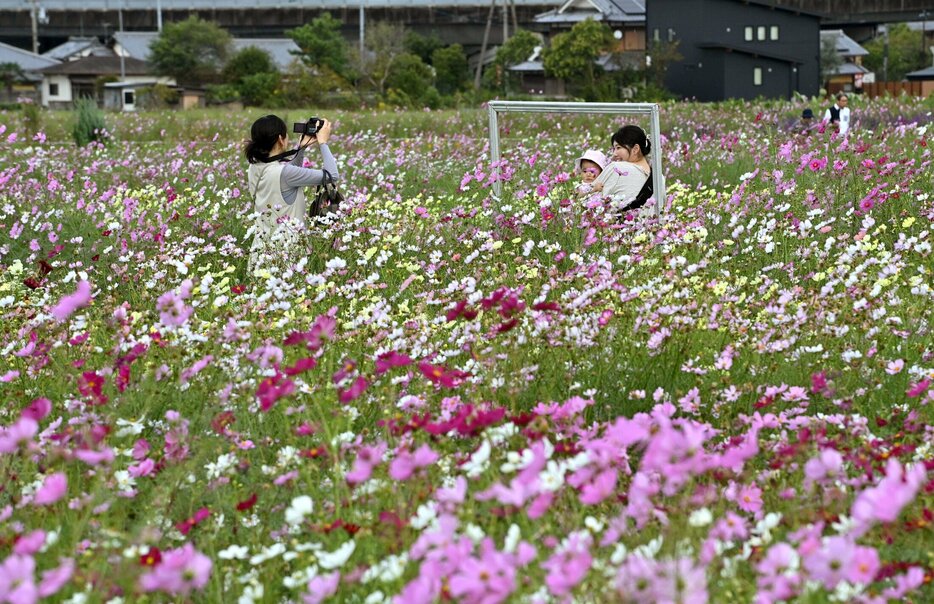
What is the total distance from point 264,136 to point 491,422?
472cm

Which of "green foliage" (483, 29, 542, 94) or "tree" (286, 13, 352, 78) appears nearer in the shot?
"green foliage" (483, 29, 542, 94)

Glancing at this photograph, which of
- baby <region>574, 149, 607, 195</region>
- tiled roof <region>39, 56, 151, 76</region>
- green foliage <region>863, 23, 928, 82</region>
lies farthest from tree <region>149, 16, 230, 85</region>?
baby <region>574, 149, 607, 195</region>

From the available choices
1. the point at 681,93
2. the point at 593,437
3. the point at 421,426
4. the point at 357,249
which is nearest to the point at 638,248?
the point at 357,249

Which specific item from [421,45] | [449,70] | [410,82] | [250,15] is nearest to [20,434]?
[410,82]

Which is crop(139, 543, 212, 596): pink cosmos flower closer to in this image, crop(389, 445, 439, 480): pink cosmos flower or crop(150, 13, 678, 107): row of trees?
crop(389, 445, 439, 480): pink cosmos flower

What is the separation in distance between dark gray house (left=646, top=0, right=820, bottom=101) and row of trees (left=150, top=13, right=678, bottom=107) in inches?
51.7

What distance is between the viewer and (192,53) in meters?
51.3

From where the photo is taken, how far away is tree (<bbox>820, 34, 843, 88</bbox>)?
51.3 m

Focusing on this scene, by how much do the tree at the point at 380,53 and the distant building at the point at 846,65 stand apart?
55.0 feet

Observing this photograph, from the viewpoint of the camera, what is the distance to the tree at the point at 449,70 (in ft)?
179

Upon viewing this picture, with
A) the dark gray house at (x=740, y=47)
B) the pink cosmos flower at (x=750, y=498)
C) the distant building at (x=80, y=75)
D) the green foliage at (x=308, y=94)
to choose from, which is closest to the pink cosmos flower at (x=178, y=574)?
the pink cosmos flower at (x=750, y=498)

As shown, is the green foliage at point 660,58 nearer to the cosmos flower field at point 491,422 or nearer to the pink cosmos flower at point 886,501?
the cosmos flower field at point 491,422

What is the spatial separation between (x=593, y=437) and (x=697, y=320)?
116cm

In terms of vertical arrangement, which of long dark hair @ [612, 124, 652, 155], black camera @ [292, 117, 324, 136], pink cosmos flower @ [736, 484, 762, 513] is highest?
black camera @ [292, 117, 324, 136]
